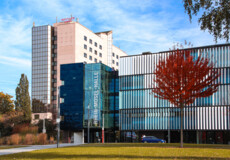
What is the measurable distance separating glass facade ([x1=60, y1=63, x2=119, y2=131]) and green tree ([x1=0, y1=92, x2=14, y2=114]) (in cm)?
2345

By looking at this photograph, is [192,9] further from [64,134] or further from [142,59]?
[64,134]

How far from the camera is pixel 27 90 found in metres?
79.6

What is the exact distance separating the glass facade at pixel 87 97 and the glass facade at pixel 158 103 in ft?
10.2

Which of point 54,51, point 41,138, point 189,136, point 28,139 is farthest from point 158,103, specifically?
point 54,51

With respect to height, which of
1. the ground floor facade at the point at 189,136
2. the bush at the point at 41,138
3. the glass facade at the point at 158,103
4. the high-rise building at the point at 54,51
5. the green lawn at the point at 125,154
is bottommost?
the ground floor facade at the point at 189,136

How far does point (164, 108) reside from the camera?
2682 inches

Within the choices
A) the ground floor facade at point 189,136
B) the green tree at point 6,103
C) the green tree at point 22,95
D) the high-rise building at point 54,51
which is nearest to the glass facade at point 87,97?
the ground floor facade at point 189,136

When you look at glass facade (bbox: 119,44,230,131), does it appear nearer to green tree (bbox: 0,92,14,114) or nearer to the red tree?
the red tree

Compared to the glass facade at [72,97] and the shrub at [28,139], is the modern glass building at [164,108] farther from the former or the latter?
the shrub at [28,139]

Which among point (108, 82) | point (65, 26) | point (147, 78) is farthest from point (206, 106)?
point (65, 26)

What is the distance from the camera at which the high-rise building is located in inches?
4104

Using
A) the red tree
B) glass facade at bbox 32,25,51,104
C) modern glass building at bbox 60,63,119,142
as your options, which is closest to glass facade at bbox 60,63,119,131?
modern glass building at bbox 60,63,119,142

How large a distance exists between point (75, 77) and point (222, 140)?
3250 centimetres

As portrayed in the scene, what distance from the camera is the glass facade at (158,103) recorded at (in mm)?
62594
